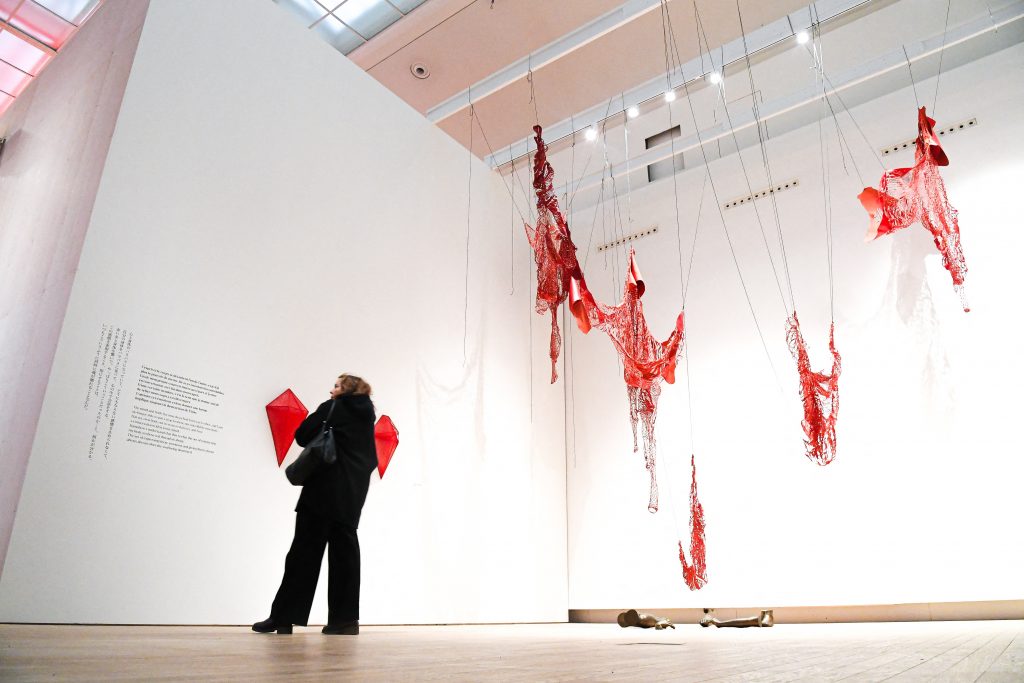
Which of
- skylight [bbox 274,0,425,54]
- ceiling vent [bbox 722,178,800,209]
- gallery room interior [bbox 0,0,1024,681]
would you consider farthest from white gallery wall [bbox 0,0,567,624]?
ceiling vent [bbox 722,178,800,209]

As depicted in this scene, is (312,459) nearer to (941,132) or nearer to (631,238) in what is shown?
(631,238)

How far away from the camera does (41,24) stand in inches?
254

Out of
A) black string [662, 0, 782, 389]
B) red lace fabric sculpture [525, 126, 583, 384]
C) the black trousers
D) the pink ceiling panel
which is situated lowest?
the black trousers

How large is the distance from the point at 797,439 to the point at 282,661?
5.99 metres

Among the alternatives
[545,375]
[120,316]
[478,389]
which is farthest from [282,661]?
[545,375]

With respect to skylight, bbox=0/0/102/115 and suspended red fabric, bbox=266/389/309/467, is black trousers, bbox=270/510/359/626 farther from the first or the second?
skylight, bbox=0/0/102/115

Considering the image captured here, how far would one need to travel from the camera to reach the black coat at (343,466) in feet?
10.0

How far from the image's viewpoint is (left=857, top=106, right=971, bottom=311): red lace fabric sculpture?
518 cm

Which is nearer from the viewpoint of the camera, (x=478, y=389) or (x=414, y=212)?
(x=414, y=212)

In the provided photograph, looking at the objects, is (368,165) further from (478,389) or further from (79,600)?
(79,600)

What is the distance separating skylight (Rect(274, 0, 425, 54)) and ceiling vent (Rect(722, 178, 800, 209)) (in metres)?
3.74

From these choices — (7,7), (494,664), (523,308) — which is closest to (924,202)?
(523,308)

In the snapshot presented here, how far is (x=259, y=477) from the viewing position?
4469 millimetres

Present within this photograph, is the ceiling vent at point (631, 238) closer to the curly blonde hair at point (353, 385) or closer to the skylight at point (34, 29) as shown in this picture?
the curly blonde hair at point (353, 385)
